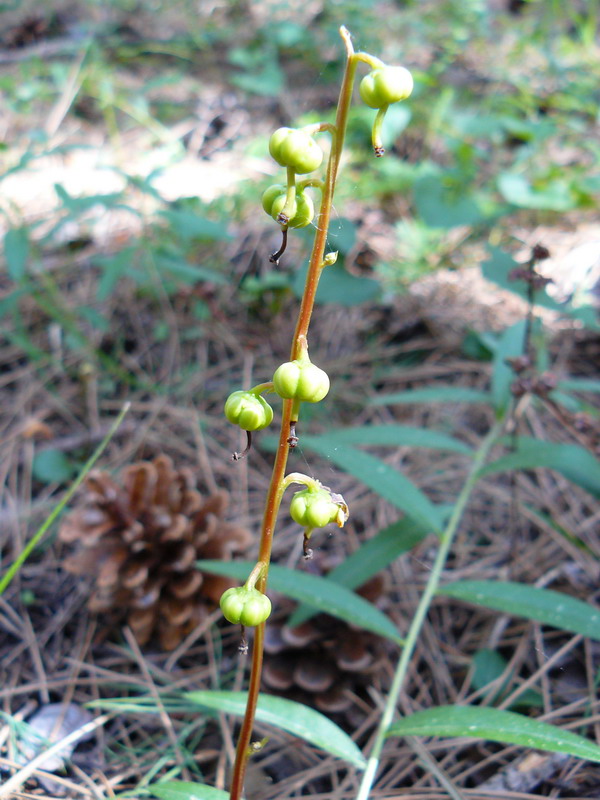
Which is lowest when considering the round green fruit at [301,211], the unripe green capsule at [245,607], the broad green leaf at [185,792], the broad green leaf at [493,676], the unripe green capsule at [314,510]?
the broad green leaf at [493,676]

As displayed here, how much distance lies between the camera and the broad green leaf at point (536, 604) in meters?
1.26

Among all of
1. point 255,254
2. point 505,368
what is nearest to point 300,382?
point 505,368

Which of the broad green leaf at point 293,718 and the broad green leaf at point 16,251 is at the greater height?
the broad green leaf at point 16,251

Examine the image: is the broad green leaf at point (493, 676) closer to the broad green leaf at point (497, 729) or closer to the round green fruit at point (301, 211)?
the broad green leaf at point (497, 729)

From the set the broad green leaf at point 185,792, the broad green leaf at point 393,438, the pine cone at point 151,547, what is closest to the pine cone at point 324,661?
the pine cone at point 151,547

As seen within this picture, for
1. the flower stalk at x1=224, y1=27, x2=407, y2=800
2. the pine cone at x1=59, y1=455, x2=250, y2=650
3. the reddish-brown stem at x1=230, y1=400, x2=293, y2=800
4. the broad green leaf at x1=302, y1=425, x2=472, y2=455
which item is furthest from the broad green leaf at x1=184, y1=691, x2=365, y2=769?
the broad green leaf at x1=302, y1=425, x2=472, y2=455

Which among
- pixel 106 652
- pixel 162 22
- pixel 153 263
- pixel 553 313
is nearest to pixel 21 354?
pixel 153 263

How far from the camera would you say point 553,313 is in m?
2.62

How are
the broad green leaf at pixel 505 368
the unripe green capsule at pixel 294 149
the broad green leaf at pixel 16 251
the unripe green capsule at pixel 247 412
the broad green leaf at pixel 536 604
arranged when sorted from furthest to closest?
the broad green leaf at pixel 16 251
the broad green leaf at pixel 505 368
the broad green leaf at pixel 536 604
the unripe green capsule at pixel 247 412
the unripe green capsule at pixel 294 149

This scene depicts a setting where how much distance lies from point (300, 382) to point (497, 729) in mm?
676

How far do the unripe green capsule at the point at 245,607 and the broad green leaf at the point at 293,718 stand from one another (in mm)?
373

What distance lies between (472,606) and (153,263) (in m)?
1.71

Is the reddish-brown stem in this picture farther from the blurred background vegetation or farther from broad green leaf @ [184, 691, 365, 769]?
the blurred background vegetation

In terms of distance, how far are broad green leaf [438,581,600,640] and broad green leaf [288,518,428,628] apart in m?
0.16
